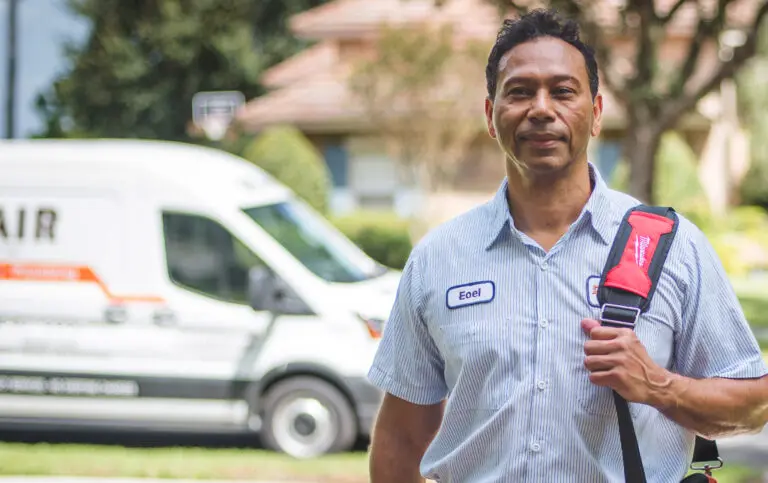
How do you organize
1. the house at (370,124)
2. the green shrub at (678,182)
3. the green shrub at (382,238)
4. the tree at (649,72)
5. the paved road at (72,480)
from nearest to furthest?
the paved road at (72,480) → the tree at (649,72) → the green shrub at (382,238) → the green shrub at (678,182) → the house at (370,124)

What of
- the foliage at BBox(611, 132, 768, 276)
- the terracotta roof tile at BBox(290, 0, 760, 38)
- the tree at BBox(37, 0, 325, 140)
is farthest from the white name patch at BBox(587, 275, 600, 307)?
the tree at BBox(37, 0, 325, 140)

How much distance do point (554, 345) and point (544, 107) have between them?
0.49m

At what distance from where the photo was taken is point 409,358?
2920mm

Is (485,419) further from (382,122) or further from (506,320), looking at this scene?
(382,122)

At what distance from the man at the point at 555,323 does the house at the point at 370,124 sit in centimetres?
2525

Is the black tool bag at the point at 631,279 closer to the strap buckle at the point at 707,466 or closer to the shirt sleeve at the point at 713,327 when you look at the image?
the shirt sleeve at the point at 713,327

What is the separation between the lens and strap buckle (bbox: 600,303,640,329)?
254 cm

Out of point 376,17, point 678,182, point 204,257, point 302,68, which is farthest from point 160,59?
point 204,257

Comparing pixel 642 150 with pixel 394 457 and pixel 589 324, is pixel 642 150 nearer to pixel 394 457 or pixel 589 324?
pixel 394 457

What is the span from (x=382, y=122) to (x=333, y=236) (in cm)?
1576

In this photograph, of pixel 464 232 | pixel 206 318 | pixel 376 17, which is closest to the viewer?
pixel 464 232

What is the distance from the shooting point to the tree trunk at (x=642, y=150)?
46.8 feet

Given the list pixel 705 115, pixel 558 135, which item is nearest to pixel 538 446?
pixel 558 135

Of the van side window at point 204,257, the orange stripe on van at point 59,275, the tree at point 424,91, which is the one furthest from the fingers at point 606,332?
the tree at point 424,91
